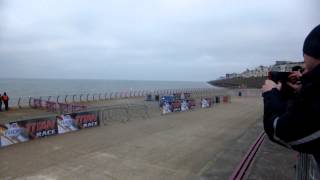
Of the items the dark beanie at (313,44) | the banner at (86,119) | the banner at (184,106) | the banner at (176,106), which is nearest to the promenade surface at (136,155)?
the banner at (86,119)

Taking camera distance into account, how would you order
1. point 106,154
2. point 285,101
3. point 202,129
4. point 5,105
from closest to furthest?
point 285,101 < point 106,154 < point 202,129 < point 5,105

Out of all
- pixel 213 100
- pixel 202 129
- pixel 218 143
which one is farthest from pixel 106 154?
pixel 213 100

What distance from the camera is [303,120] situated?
1974 millimetres

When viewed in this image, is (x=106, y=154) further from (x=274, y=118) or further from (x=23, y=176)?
(x=274, y=118)

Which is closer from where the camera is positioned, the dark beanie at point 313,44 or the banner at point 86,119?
the dark beanie at point 313,44

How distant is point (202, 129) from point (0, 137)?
11936 mm

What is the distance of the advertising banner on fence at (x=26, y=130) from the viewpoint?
15.4 meters

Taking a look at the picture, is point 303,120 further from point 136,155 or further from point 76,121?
point 76,121

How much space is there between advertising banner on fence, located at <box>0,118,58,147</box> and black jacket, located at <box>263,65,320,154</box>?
15543 mm

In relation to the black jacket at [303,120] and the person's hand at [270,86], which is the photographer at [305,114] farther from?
the person's hand at [270,86]

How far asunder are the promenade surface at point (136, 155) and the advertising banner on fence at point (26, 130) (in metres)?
0.50

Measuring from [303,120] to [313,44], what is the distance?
1.66ft

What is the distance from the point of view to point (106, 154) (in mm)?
13648

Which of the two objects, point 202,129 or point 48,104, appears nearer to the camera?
point 202,129
